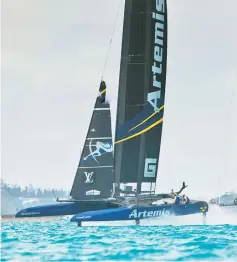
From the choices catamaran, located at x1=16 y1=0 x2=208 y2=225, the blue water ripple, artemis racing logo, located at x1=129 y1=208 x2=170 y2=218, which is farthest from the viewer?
catamaran, located at x1=16 y1=0 x2=208 y2=225

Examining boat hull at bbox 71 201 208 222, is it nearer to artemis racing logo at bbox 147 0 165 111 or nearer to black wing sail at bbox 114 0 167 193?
black wing sail at bbox 114 0 167 193

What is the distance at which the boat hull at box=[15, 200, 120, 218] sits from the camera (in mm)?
25812

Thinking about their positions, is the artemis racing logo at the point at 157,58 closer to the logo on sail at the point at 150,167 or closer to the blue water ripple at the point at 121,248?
the logo on sail at the point at 150,167

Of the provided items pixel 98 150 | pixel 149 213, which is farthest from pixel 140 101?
pixel 149 213

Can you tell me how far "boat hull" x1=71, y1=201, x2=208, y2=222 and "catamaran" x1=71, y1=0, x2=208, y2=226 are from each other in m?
1.33

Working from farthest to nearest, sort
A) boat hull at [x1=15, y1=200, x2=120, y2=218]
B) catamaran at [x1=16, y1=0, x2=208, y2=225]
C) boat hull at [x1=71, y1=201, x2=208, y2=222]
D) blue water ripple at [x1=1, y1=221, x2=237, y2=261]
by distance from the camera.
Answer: catamaran at [x1=16, y1=0, x2=208, y2=225] → boat hull at [x1=15, y1=200, x2=120, y2=218] → boat hull at [x1=71, y1=201, x2=208, y2=222] → blue water ripple at [x1=1, y1=221, x2=237, y2=261]

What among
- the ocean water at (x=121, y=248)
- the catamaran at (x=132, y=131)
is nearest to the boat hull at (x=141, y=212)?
the catamaran at (x=132, y=131)

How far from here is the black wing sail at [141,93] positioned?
26.5 meters

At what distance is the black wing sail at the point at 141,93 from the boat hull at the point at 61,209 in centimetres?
125

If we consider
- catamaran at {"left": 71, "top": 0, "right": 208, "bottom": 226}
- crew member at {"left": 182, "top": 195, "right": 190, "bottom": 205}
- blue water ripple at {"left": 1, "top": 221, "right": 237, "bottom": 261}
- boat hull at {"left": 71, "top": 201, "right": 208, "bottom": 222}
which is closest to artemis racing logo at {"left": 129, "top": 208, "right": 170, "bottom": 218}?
boat hull at {"left": 71, "top": 201, "right": 208, "bottom": 222}

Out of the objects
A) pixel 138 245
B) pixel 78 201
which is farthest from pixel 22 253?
pixel 78 201

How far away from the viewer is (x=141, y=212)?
24172 mm

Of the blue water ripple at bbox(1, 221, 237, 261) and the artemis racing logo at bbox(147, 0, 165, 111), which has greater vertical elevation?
the artemis racing logo at bbox(147, 0, 165, 111)

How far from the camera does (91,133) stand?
26.8 m
